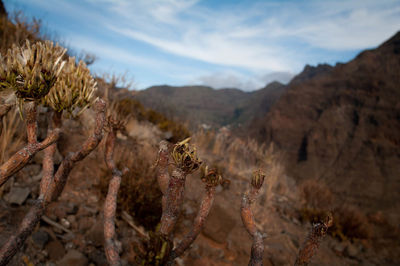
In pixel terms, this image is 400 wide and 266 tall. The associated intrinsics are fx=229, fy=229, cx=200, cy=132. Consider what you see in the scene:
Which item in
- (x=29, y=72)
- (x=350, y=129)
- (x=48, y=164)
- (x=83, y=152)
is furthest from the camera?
(x=350, y=129)

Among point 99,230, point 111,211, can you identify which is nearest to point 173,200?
point 111,211

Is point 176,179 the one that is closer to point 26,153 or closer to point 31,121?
point 26,153

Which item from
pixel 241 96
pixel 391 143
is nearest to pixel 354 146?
pixel 391 143

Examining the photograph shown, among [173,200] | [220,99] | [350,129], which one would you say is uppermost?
[220,99]

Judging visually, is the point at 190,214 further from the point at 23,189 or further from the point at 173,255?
the point at 173,255

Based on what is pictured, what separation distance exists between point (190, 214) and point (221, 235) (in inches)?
30.7

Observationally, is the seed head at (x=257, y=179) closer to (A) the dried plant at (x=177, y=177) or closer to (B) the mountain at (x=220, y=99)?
(A) the dried plant at (x=177, y=177)

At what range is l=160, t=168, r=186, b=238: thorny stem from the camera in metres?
1.20

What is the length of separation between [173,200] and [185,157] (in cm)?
26

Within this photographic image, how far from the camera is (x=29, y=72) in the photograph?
1326 mm

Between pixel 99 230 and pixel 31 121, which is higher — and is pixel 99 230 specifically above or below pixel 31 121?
below

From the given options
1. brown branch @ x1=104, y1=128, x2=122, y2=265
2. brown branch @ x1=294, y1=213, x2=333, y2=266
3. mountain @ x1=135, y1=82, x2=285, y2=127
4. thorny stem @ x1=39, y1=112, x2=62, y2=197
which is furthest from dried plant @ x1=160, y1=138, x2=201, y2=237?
mountain @ x1=135, y1=82, x2=285, y2=127

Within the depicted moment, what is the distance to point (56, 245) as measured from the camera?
116 inches

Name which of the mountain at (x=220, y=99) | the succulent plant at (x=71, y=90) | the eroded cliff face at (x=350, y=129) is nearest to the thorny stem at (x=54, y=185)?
the succulent plant at (x=71, y=90)
